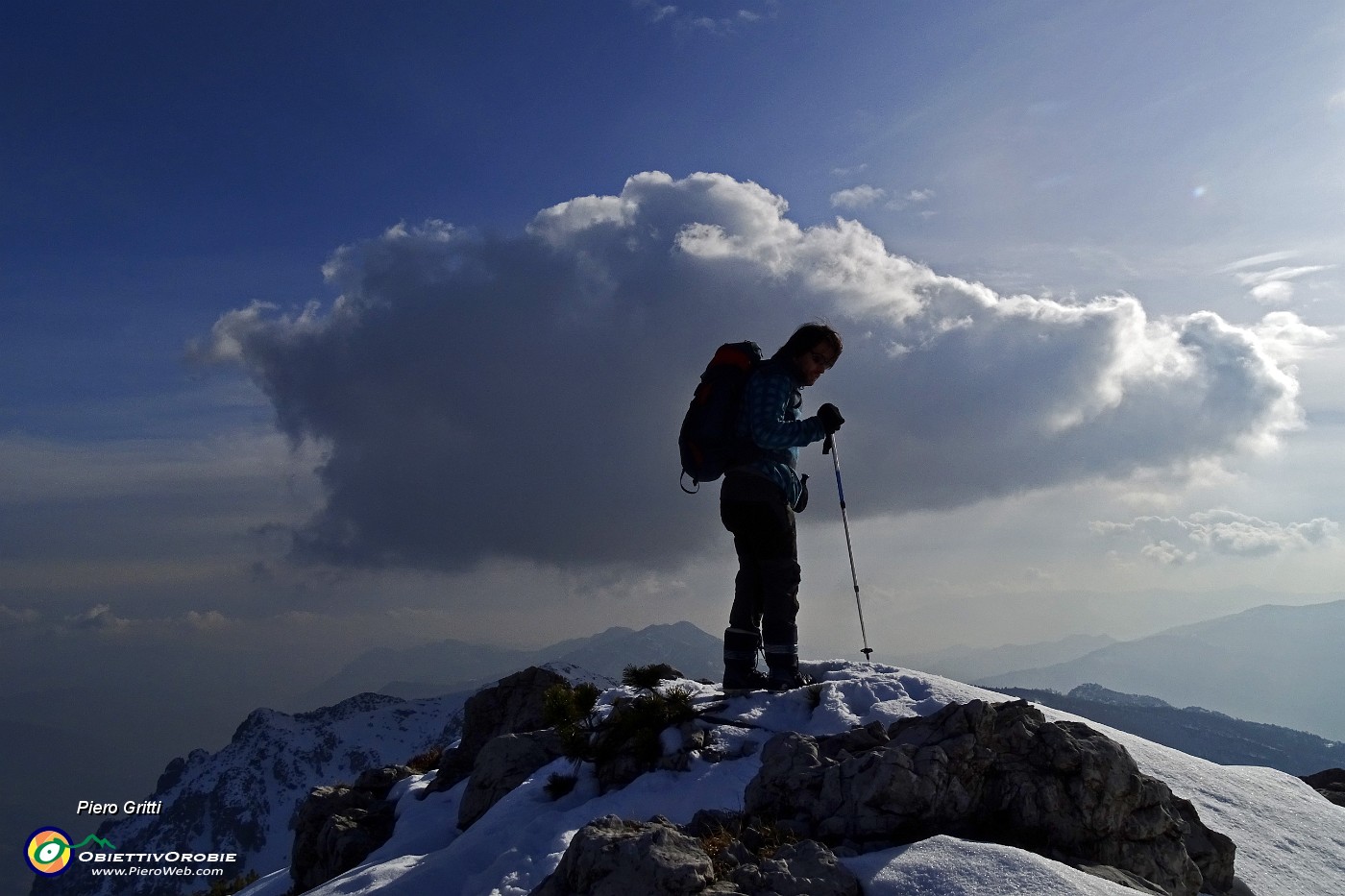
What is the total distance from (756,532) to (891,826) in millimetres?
5002

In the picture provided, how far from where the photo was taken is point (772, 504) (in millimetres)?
11602

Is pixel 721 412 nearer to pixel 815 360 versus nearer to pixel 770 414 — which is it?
pixel 770 414

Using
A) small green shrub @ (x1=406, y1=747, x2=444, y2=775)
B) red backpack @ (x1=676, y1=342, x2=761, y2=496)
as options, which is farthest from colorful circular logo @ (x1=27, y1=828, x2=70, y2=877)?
red backpack @ (x1=676, y1=342, x2=761, y2=496)

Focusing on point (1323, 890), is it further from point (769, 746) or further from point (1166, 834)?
point (769, 746)

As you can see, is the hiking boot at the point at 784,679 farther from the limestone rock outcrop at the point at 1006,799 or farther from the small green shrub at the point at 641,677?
the limestone rock outcrop at the point at 1006,799

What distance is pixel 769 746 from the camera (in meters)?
8.68

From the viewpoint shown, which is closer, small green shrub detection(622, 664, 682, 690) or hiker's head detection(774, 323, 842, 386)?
hiker's head detection(774, 323, 842, 386)

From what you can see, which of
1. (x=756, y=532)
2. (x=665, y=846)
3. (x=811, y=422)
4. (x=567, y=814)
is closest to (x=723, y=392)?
(x=811, y=422)

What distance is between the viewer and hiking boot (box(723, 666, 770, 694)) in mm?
12242

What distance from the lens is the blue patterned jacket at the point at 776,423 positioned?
36.7 ft

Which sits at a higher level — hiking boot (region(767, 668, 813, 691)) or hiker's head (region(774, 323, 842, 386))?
hiker's head (region(774, 323, 842, 386))

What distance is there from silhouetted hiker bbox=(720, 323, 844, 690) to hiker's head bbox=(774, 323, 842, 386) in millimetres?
14

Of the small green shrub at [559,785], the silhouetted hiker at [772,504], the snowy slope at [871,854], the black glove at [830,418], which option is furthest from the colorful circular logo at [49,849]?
the black glove at [830,418]

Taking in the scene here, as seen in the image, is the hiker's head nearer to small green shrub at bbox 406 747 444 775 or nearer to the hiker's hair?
the hiker's hair
